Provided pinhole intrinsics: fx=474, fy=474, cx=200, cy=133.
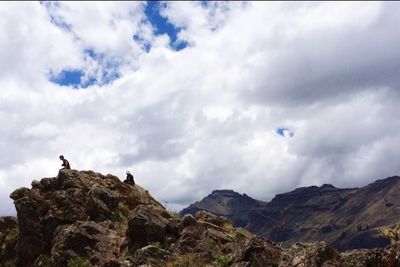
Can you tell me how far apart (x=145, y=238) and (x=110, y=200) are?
26.9ft

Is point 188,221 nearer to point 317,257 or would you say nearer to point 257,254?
point 257,254

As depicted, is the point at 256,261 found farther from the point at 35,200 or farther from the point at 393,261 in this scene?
the point at 35,200

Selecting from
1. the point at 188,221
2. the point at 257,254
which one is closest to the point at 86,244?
the point at 188,221

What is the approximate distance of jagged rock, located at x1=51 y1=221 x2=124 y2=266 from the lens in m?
33.8

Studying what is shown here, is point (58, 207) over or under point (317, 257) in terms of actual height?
over

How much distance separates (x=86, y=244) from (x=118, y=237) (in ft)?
8.99

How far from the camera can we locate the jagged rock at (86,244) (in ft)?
111

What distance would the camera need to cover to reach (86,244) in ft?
114

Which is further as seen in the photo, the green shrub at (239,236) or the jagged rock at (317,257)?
the green shrub at (239,236)

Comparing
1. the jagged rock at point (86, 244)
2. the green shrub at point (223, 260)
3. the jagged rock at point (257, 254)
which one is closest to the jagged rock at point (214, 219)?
the jagged rock at point (86, 244)

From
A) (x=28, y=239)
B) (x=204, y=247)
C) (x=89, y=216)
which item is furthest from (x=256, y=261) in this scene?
(x=28, y=239)

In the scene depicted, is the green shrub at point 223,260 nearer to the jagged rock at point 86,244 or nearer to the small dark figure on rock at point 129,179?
the jagged rock at point 86,244

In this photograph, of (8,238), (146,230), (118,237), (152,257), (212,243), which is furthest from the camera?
(8,238)

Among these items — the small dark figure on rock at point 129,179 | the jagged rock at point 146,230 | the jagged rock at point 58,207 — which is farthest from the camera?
the small dark figure on rock at point 129,179
